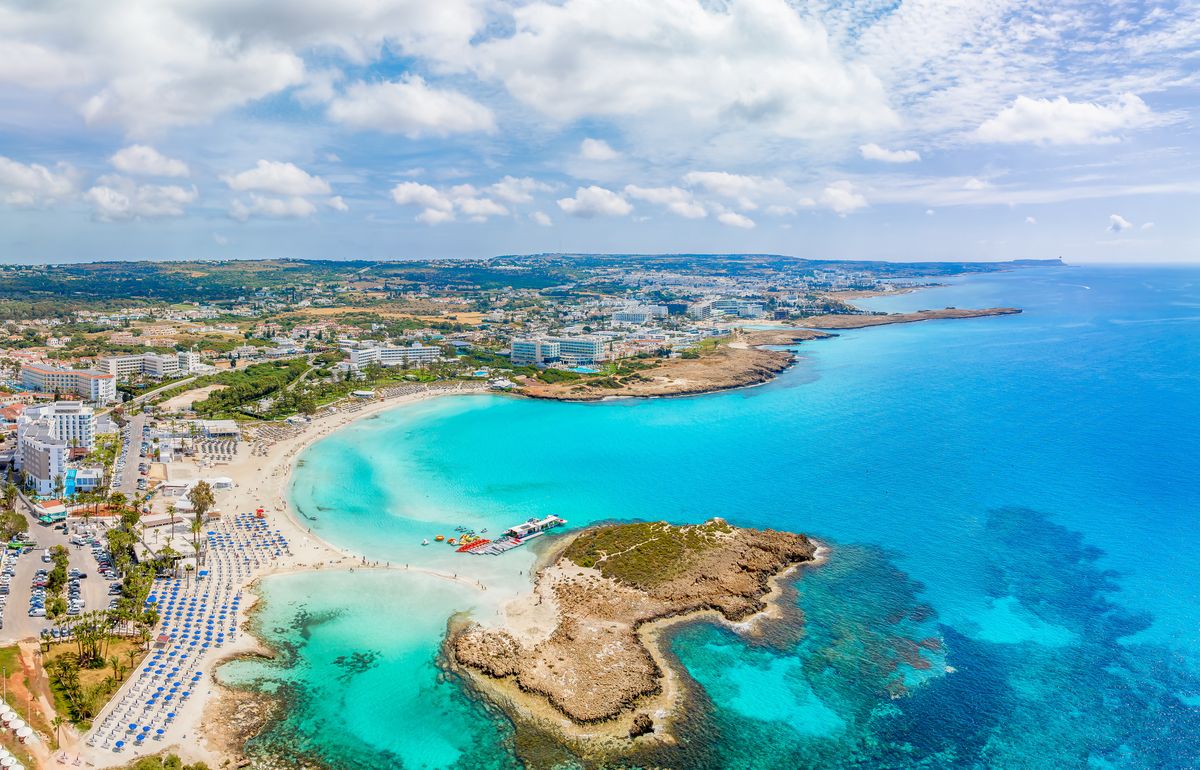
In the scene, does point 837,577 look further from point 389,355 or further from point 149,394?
point 389,355

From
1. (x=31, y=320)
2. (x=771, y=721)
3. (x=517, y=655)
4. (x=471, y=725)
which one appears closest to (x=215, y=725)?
(x=471, y=725)

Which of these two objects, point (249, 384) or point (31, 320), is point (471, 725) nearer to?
point (249, 384)

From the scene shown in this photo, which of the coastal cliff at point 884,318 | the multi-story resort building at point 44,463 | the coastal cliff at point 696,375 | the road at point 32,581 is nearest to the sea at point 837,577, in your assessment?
the road at point 32,581

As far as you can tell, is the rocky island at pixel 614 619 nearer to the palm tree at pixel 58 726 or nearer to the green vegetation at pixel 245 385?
the palm tree at pixel 58 726

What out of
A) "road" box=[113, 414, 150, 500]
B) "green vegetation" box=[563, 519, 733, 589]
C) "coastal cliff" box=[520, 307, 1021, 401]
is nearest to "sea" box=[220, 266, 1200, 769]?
"green vegetation" box=[563, 519, 733, 589]

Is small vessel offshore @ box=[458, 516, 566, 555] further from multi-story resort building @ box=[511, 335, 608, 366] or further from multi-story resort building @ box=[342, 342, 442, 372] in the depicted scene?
multi-story resort building @ box=[511, 335, 608, 366]

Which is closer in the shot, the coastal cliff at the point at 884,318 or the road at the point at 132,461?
the road at the point at 132,461
